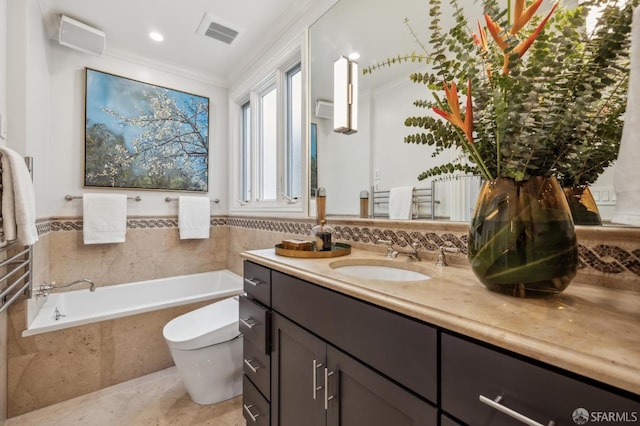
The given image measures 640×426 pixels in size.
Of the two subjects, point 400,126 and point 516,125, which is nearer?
point 516,125

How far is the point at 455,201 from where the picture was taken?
1.13m

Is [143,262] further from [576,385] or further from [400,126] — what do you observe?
[576,385]

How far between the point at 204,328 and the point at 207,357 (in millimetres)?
189

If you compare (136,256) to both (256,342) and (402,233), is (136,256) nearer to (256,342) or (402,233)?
(256,342)

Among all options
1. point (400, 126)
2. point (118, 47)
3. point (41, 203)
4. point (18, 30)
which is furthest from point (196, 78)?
point (400, 126)

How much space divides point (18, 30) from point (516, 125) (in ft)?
7.96

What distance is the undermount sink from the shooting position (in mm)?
1103

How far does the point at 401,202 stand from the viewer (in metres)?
1.33

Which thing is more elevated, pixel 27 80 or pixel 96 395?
pixel 27 80

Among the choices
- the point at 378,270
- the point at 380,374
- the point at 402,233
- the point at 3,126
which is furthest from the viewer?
the point at 3,126

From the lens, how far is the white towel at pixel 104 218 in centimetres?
223

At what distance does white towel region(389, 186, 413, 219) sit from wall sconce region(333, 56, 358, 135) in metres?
0.46

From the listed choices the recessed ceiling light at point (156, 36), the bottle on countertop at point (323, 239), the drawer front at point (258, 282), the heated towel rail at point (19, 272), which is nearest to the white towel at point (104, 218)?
the heated towel rail at point (19, 272)

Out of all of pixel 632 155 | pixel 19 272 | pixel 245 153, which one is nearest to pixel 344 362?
pixel 632 155
